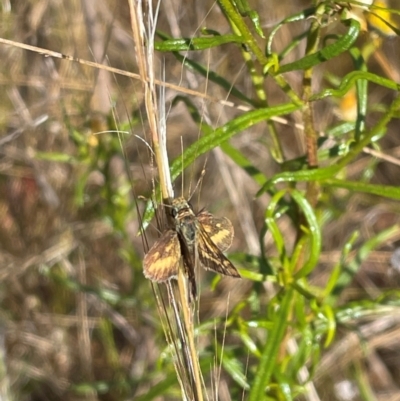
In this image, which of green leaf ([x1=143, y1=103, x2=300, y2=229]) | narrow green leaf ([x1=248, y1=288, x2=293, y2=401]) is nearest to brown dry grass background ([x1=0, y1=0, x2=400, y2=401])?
narrow green leaf ([x1=248, y1=288, x2=293, y2=401])

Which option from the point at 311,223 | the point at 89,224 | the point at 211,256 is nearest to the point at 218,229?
the point at 211,256

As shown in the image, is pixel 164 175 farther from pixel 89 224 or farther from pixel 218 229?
pixel 89 224

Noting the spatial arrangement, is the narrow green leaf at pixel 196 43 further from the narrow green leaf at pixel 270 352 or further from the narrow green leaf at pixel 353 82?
the narrow green leaf at pixel 270 352

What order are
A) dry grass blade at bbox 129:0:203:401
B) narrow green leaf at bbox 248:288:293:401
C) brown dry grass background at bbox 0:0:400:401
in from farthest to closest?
brown dry grass background at bbox 0:0:400:401 → narrow green leaf at bbox 248:288:293:401 → dry grass blade at bbox 129:0:203:401

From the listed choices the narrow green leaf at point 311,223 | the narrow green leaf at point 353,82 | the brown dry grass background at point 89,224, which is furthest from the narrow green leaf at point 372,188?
the brown dry grass background at point 89,224

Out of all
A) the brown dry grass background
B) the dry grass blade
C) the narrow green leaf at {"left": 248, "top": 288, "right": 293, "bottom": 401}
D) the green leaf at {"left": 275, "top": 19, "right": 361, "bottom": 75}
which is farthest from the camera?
the brown dry grass background

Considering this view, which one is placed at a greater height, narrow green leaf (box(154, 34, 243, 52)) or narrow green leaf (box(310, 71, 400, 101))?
narrow green leaf (box(154, 34, 243, 52))

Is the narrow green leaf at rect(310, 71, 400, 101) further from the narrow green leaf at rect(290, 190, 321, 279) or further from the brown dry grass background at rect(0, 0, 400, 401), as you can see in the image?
the brown dry grass background at rect(0, 0, 400, 401)
